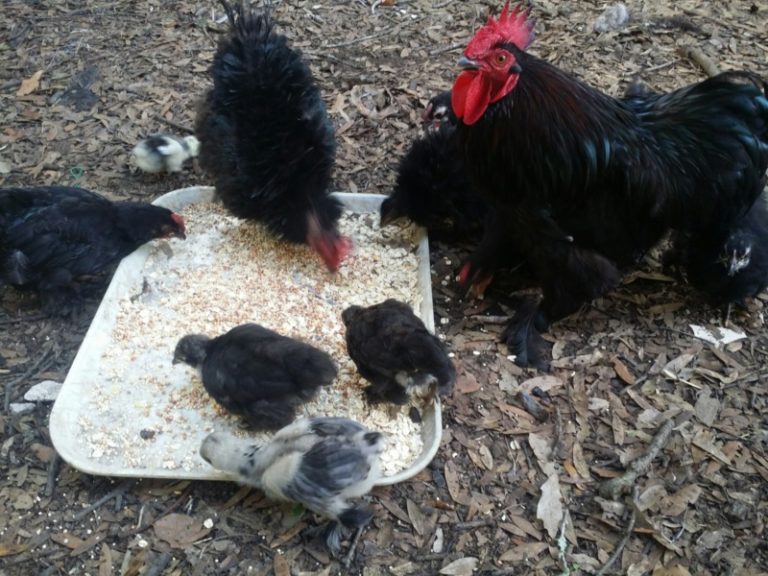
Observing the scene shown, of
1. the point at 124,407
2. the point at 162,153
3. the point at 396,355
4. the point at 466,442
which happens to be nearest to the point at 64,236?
the point at 162,153

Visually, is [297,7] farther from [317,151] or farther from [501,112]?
[501,112]

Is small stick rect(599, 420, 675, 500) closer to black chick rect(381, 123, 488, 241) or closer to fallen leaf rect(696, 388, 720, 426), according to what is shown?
fallen leaf rect(696, 388, 720, 426)

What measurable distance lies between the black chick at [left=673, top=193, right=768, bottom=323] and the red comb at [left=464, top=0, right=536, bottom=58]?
5.17 ft

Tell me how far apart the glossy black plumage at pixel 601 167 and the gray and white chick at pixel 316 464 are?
53.3 inches

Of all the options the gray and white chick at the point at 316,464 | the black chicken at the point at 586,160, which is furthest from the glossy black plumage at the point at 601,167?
the gray and white chick at the point at 316,464

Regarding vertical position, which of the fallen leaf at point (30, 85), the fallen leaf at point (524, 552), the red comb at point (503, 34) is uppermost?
the red comb at point (503, 34)

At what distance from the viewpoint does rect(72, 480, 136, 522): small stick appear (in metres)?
3.01

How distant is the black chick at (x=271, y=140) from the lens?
12.7 feet

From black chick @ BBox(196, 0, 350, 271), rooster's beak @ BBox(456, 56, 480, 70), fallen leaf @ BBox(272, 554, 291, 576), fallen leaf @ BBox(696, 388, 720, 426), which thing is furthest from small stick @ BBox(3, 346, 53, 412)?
fallen leaf @ BBox(696, 388, 720, 426)

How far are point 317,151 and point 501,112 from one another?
4.24ft

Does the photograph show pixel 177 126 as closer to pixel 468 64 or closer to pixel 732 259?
pixel 468 64

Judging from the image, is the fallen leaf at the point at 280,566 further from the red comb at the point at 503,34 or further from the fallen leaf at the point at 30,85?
the fallen leaf at the point at 30,85

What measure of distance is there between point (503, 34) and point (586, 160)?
77cm

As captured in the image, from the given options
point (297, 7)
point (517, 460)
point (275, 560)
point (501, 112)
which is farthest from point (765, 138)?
point (297, 7)
